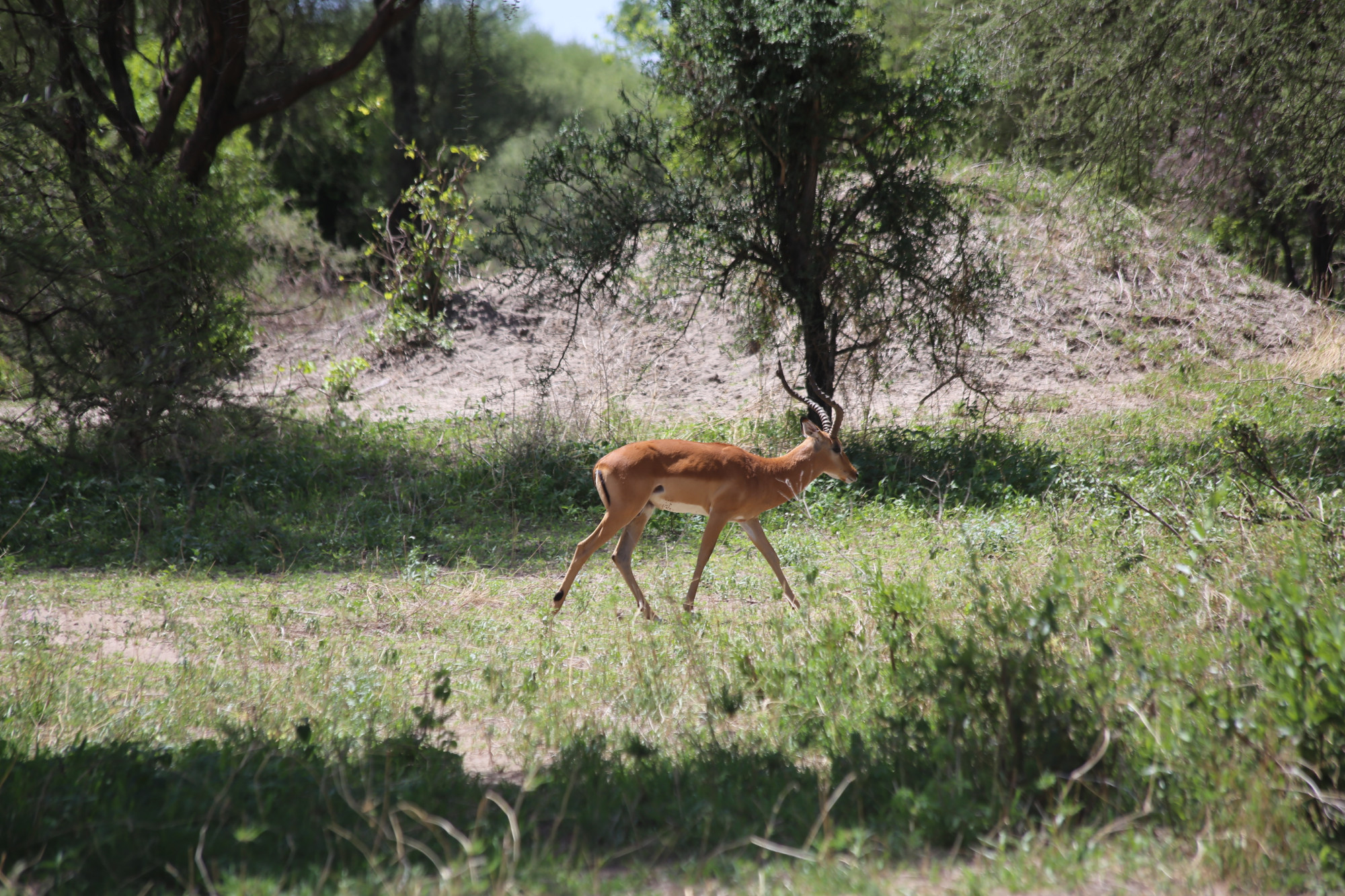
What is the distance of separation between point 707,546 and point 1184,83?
7.66m

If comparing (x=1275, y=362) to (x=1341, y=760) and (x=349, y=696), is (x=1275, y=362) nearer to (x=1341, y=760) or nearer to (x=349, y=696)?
(x=1341, y=760)

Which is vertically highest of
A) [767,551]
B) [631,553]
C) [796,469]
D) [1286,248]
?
[1286,248]

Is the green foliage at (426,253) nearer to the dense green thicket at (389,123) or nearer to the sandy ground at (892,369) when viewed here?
the sandy ground at (892,369)

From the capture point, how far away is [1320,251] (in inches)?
747

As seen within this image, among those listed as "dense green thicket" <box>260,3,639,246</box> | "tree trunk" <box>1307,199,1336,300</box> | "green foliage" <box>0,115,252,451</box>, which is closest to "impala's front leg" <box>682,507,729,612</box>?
"green foliage" <box>0,115,252,451</box>

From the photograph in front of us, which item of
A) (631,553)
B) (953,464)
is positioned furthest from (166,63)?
(953,464)

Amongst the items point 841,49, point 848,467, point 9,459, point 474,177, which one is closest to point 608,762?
point 848,467

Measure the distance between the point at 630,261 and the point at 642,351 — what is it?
5.37 m

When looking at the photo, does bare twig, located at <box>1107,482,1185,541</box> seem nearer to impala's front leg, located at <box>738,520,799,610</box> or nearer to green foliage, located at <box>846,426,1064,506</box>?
green foliage, located at <box>846,426,1064,506</box>

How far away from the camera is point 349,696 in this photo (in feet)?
17.4

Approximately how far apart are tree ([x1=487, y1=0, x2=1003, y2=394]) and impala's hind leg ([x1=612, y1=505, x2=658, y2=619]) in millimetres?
4078

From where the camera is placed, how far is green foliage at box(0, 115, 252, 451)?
9633 mm

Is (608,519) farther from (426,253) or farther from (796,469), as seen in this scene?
(426,253)

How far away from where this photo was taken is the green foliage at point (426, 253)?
15.3 metres
